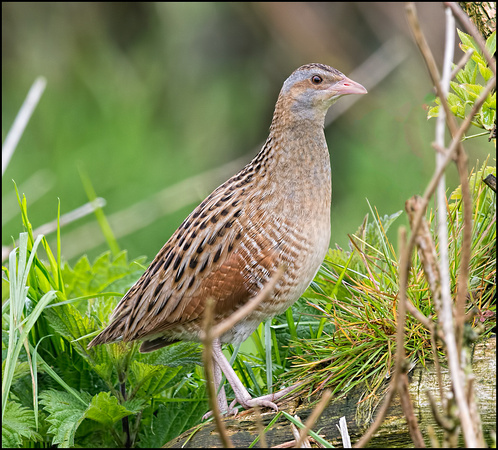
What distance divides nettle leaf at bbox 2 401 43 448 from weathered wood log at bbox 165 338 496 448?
0.51m

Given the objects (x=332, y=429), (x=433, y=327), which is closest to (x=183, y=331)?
(x=332, y=429)

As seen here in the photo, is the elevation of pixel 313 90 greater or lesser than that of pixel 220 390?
greater

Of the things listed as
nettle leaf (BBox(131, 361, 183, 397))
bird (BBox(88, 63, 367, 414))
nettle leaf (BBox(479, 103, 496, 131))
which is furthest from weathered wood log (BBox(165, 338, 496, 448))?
nettle leaf (BBox(479, 103, 496, 131))

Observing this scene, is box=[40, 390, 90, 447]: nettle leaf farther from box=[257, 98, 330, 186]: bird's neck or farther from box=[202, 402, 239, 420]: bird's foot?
box=[257, 98, 330, 186]: bird's neck

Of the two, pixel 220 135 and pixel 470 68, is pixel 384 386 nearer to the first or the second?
pixel 470 68

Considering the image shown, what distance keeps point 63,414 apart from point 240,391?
0.65 metres

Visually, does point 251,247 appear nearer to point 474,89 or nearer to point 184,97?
point 474,89

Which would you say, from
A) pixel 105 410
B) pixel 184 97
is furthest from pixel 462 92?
pixel 184 97

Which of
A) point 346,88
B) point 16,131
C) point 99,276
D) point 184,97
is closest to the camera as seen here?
point 346,88

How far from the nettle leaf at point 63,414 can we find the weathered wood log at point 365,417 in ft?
1.15

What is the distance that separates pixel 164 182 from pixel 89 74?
60.0 inches

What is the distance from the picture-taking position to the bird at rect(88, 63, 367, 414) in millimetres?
3188

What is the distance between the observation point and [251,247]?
3.21 meters

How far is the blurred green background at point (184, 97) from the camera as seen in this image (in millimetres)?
6625
